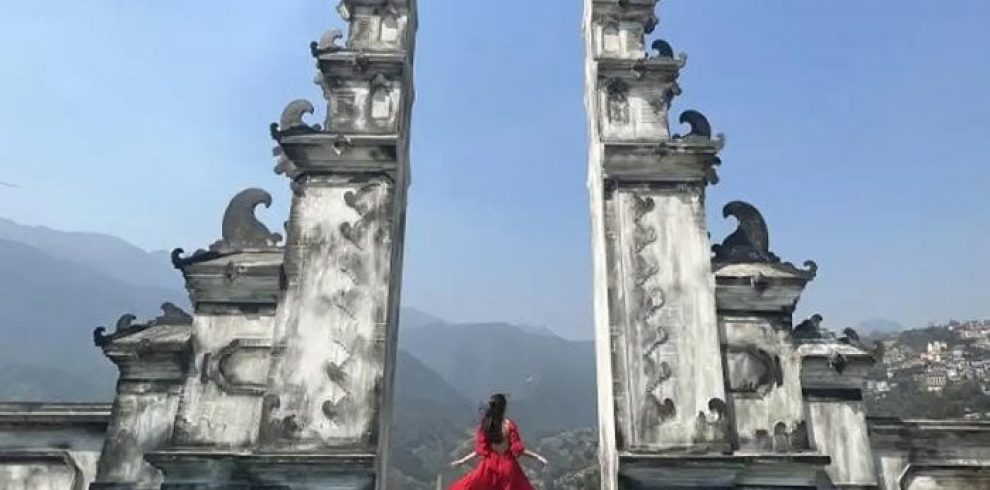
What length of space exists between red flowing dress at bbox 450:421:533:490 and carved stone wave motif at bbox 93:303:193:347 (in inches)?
163

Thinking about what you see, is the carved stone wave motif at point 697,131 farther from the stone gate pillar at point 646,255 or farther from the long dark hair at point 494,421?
Answer: the long dark hair at point 494,421

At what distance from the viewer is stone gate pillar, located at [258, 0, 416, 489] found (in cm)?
819

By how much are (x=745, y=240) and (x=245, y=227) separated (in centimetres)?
642

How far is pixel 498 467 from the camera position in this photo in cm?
752

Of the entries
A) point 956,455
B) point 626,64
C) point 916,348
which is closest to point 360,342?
point 626,64

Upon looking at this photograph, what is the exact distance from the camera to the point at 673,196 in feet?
31.1

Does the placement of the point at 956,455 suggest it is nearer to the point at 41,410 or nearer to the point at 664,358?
the point at 664,358

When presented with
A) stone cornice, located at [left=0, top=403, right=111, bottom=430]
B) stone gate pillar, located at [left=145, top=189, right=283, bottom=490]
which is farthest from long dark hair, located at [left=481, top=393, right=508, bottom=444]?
stone cornice, located at [left=0, top=403, right=111, bottom=430]

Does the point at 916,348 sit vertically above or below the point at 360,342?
above

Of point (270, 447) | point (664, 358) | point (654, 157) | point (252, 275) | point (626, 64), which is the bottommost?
point (270, 447)

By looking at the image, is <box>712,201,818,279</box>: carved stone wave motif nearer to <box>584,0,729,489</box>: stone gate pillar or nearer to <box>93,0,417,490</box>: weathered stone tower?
<box>584,0,729,489</box>: stone gate pillar

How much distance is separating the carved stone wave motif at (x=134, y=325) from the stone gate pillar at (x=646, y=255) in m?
5.18

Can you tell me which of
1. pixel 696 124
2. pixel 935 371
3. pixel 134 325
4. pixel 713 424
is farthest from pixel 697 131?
pixel 935 371

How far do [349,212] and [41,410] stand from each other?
4.46 meters
